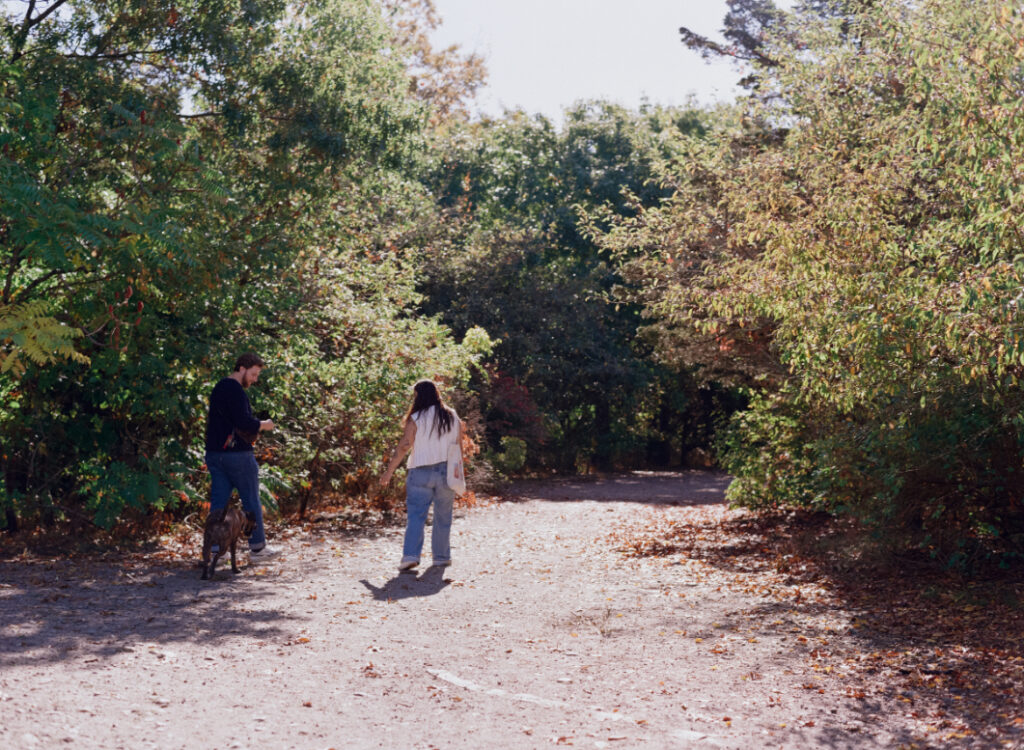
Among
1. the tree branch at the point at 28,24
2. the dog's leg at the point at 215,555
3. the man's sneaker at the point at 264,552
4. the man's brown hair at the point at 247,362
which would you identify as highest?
the tree branch at the point at 28,24

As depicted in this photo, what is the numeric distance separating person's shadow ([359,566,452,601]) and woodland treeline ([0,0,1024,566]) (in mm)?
2316

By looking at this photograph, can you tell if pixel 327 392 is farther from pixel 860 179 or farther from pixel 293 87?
pixel 860 179

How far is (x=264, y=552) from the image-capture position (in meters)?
10.6

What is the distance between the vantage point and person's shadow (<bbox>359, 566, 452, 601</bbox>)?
9008 millimetres

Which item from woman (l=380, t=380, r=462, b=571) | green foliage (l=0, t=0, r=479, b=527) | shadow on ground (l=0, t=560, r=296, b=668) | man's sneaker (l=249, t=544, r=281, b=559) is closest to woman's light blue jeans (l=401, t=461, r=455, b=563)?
woman (l=380, t=380, r=462, b=571)

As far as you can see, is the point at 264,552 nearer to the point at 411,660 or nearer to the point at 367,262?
the point at 411,660

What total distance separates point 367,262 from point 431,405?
6886 millimetres

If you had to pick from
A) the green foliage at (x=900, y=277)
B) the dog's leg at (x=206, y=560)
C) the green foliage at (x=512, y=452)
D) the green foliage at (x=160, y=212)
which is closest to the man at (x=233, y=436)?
the dog's leg at (x=206, y=560)

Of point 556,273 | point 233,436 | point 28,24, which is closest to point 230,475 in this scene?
point 233,436

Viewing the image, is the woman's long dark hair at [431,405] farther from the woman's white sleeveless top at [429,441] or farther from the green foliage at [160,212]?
the green foliage at [160,212]

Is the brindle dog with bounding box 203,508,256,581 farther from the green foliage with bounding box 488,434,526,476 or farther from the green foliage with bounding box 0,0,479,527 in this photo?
the green foliage with bounding box 488,434,526,476

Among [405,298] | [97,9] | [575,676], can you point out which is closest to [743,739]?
[575,676]

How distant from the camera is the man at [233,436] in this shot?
9281 mm

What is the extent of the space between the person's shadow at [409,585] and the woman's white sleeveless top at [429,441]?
3.42ft
